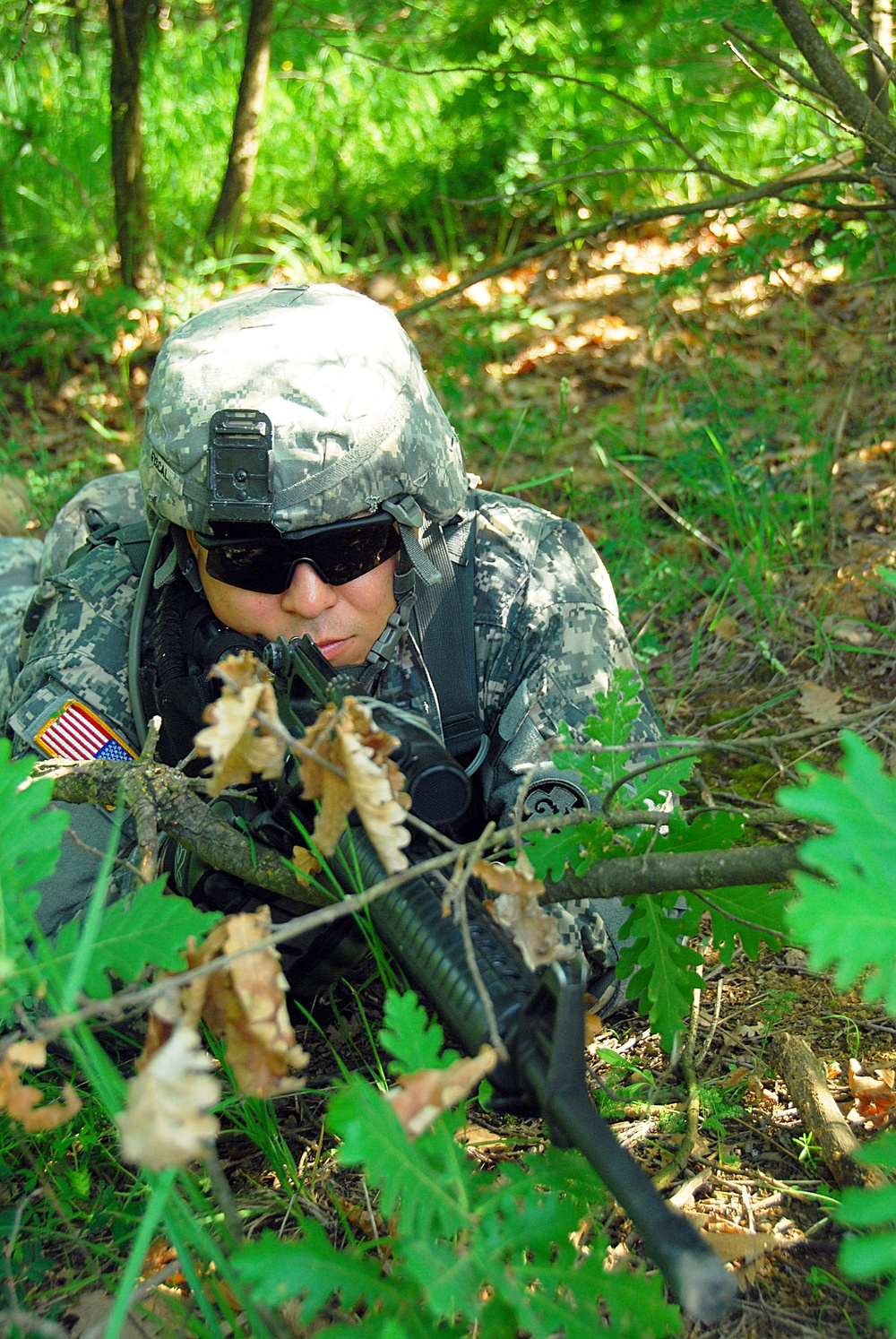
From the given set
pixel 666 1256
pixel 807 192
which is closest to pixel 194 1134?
pixel 666 1256

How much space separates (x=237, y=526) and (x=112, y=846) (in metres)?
1.36

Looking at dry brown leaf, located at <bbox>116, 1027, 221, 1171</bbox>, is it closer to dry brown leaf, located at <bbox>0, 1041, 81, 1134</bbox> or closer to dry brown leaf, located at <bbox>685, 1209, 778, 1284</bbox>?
dry brown leaf, located at <bbox>0, 1041, 81, 1134</bbox>

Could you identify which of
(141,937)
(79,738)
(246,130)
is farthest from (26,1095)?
(246,130)

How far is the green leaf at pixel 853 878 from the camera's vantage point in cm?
102

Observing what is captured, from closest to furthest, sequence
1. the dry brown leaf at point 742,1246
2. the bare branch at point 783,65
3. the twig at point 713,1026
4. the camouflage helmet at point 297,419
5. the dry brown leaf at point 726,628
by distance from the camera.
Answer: the dry brown leaf at point 742,1246 → the twig at point 713,1026 → the camouflage helmet at point 297,419 → the bare branch at point 783,65 → the dry brown leaf at point 726,628

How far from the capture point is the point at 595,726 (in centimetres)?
190

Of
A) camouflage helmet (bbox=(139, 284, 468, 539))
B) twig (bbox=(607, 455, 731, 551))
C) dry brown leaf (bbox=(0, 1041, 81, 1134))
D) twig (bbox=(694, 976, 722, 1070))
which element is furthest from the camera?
twig (bbox=(607, 455, 731, 551))

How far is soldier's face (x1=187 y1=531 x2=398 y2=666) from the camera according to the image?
259 centimetres

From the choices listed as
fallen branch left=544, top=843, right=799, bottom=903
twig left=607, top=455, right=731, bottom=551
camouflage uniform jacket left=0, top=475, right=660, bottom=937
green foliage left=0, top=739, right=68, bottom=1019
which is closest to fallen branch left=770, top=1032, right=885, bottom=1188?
fallen branch left=544, top=843, right=799, bottom=903

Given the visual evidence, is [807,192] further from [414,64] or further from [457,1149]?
[457,1149]

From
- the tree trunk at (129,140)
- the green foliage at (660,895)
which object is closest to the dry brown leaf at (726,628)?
the green foliage at (660,895)

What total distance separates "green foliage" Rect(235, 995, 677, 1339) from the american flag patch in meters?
1.65

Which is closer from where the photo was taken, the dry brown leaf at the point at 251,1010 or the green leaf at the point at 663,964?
the dry brown leaf at the point at 251,1010

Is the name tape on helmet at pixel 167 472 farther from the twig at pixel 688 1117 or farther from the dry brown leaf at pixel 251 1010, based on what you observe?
the twig at pixel 688 1117
